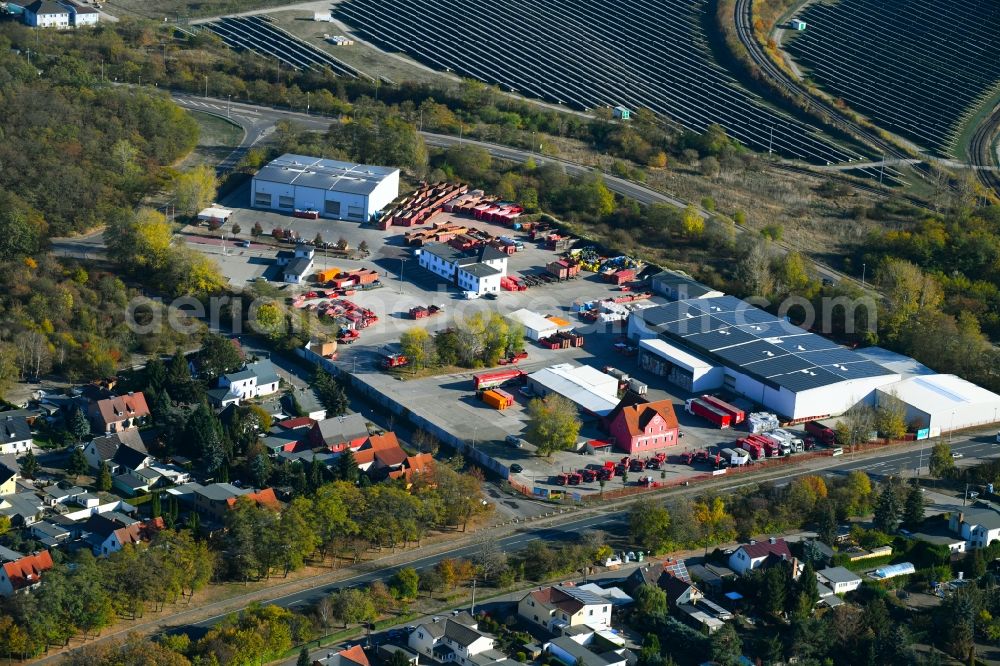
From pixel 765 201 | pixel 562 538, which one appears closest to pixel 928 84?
pixel 765 201

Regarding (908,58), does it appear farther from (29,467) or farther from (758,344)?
(29,467)

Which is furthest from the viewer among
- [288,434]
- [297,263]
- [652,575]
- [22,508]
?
[297,263]

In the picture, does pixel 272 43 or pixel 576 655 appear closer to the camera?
pixel 576 655

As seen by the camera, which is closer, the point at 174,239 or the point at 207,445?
the point at 207,445

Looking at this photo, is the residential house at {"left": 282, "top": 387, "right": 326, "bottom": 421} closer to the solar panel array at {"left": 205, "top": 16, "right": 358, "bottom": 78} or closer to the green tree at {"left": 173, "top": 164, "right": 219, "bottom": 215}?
the green tree at {"left": 173, "top": 164, "right": 219, "bottom": 215}

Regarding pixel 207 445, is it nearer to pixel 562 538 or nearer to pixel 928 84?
pixel 562 538

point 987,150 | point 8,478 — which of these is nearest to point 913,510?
point 8,478

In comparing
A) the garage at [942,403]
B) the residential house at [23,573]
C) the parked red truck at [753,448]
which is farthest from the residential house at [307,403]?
the garage at [942,403]
